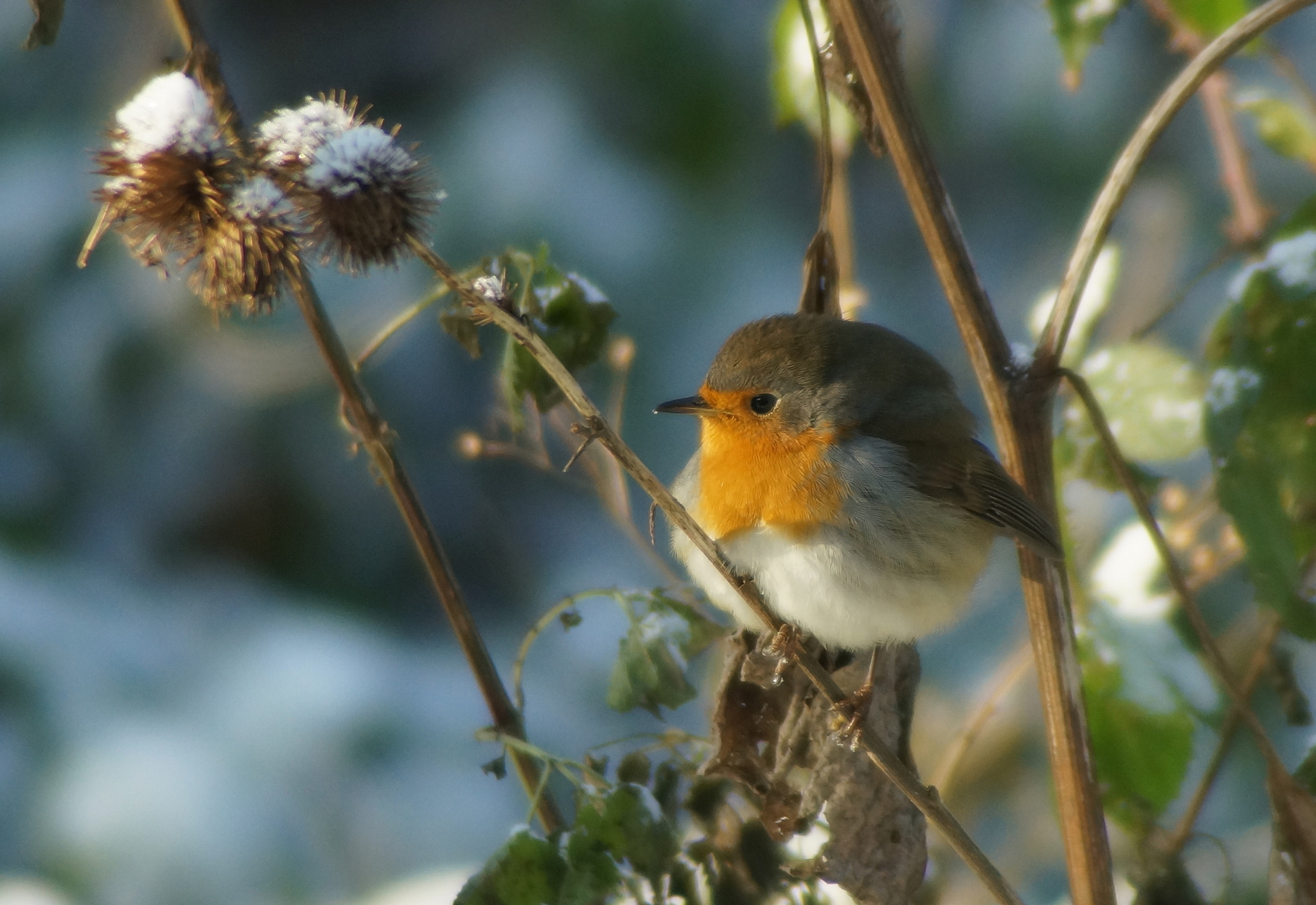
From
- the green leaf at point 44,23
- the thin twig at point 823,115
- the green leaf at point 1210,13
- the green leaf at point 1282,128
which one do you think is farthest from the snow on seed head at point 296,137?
the green leaf at point 1282,128

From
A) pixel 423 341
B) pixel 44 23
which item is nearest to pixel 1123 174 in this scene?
pixel 44 23

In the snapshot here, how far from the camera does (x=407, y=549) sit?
346 centimetres

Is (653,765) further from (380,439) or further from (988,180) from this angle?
(988,180)

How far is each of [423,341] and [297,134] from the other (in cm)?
257

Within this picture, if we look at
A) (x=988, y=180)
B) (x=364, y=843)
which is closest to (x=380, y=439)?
(x=364, y=843)

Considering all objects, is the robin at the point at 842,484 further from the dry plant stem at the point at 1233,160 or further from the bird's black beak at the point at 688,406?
the dry plant stem at the point at 1233,160

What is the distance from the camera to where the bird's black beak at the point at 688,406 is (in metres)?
1.69

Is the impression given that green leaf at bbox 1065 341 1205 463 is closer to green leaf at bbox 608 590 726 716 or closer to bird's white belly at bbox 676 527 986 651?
bird's white belly at bbox 676 527 986 651

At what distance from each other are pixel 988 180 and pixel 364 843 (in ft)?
8.70

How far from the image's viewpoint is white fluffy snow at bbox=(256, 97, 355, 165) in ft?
3.16

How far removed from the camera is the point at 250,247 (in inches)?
36.8

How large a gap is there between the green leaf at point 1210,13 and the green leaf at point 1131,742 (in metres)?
0.89

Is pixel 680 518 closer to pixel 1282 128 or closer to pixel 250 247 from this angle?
pixel 250 247

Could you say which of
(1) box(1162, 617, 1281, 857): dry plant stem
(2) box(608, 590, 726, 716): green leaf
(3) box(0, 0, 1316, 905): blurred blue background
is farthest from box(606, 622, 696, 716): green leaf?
(3) box(0, 0, 1316, 905): blurred blue background
